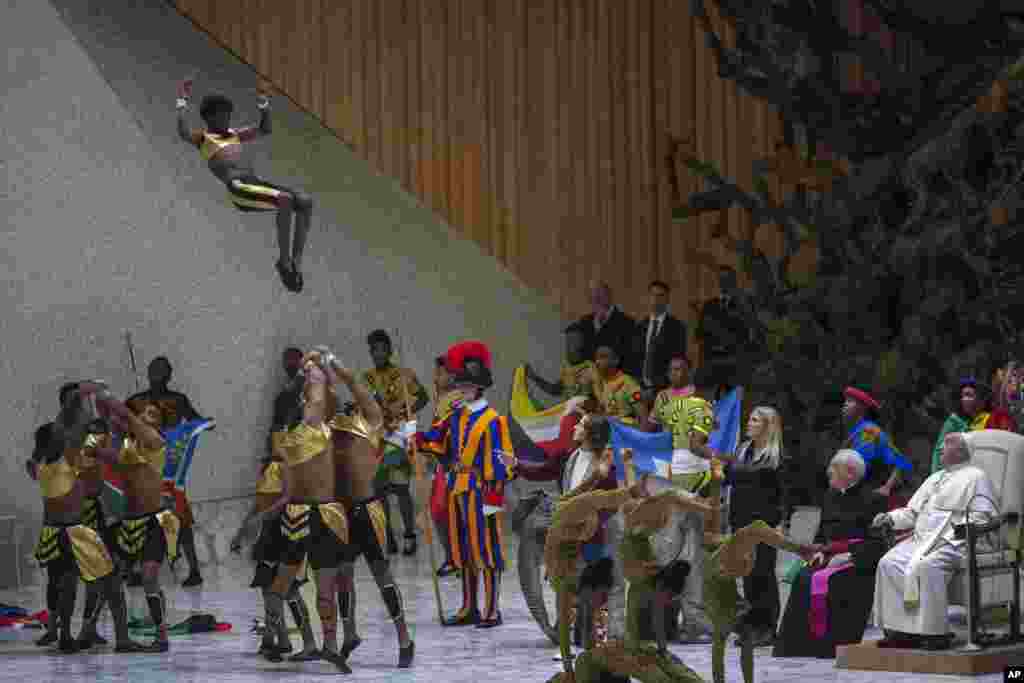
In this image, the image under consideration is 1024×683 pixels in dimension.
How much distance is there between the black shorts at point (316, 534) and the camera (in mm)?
11297

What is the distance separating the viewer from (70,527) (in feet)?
40.6

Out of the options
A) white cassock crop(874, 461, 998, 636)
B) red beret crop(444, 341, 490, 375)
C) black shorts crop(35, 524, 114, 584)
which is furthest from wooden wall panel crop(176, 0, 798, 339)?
white cassock crop(874, 461, 998, 636)

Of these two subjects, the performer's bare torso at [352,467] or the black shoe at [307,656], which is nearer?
the performer's bare torso at [352,467]

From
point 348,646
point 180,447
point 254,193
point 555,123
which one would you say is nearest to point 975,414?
point 348,646

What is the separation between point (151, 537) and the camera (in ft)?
41.3

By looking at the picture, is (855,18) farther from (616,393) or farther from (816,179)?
(616,393)

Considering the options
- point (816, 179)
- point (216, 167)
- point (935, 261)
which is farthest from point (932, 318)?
point (216, 167)

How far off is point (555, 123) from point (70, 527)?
7.78 m

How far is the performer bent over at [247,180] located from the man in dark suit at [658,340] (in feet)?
23.2

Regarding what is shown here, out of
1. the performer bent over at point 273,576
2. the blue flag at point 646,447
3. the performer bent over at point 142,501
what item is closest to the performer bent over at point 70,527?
the performer bent over at point 142,501

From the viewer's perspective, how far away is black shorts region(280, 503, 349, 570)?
1130 cm

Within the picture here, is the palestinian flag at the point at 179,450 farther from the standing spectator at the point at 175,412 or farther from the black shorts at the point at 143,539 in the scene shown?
the black shorts at the point at 143,539

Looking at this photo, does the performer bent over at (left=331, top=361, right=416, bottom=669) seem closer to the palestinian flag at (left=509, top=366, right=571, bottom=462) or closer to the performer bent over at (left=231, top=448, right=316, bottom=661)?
the performer bent over at (left=231, top=448, right=316, bottom=661)

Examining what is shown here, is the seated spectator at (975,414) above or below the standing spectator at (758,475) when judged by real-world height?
above
